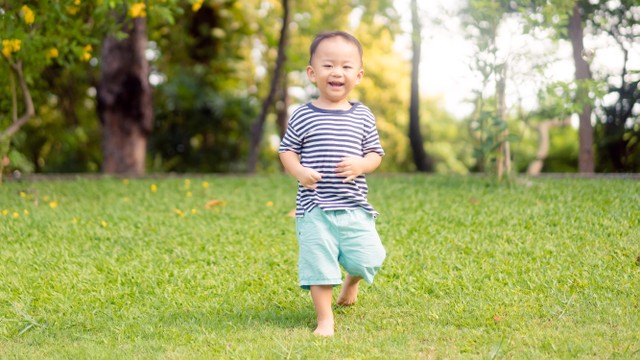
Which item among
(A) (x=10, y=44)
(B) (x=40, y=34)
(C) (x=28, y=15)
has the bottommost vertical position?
(A) (x=10, y=44)

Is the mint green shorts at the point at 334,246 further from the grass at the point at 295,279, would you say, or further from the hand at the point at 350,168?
the grass at the point at 295,279

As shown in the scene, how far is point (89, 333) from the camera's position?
12.3ft

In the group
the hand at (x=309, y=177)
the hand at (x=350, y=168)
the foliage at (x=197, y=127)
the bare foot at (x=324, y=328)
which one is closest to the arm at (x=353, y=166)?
the hand at (x=350, y=168)

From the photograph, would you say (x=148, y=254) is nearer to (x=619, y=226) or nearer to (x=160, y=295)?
(x=160, y=295)

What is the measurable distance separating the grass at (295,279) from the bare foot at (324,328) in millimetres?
65

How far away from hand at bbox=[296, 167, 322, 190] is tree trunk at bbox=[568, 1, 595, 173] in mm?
5154

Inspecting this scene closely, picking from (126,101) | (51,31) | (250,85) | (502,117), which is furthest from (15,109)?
(250,85)

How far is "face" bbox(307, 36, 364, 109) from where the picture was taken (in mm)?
3609

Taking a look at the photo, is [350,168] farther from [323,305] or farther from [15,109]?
[15,109]

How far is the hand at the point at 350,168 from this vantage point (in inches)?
140

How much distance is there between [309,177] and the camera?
3555 mm

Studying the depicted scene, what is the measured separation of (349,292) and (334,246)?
1.49 ft

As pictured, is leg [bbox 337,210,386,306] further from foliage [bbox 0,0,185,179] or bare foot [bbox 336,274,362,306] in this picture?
foliage [bbox 0,0,185,179]

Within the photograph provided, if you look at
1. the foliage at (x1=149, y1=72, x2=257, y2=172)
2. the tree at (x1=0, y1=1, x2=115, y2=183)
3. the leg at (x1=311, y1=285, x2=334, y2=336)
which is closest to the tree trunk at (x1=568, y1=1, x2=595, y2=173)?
the tree at (x1=0, y1=1, x2=115, y2=183)
